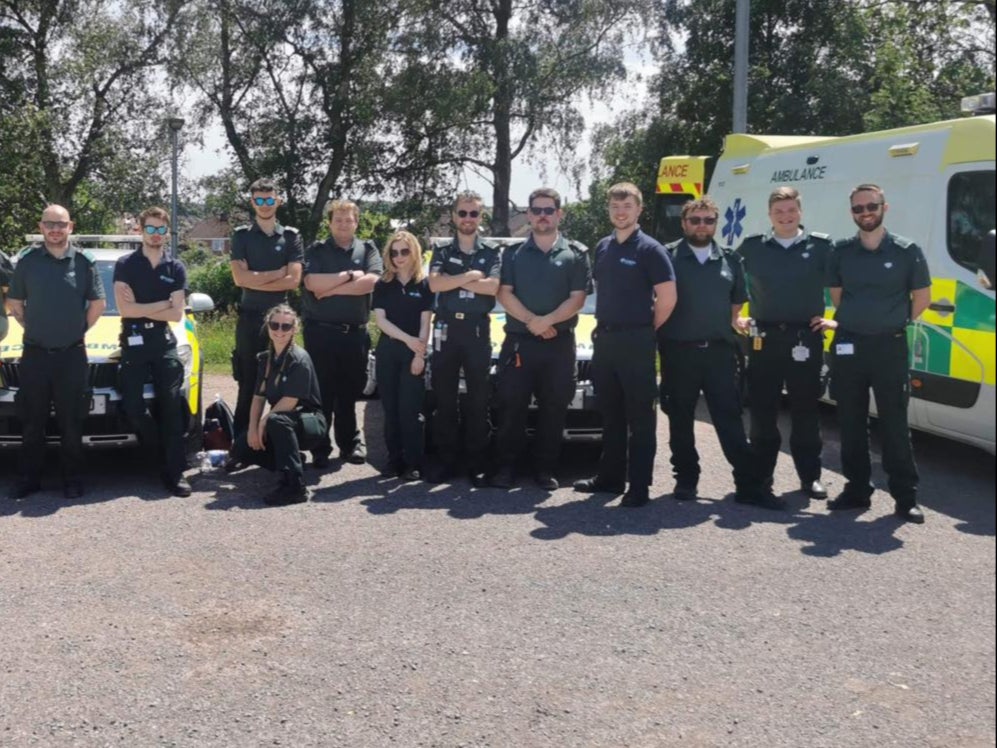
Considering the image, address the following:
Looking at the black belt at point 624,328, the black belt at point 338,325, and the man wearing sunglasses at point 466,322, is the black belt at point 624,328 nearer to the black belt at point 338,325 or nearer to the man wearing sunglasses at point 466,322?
the man wearing sunglasses at point 466,322

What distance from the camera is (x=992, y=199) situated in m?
0.82

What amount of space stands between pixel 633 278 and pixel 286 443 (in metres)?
2.39

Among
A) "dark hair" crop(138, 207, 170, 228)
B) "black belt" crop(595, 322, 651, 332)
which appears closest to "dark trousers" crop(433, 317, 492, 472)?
"black belt" crop(595, 322, 651, 332)

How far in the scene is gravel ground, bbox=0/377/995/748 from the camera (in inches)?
137

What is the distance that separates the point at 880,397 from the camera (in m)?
5.23

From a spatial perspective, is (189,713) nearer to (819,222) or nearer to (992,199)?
(992,199)

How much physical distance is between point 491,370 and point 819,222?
3277 mm

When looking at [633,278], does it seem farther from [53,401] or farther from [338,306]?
[53,401]

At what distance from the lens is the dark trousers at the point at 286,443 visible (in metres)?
6.47

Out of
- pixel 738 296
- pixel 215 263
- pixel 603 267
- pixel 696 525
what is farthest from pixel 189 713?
pixel 215 263

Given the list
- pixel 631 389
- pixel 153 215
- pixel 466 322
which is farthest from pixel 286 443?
pixel 631 389

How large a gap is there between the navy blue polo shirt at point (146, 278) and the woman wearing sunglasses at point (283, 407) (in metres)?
0.66

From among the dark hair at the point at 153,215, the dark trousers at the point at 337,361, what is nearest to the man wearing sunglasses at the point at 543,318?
the dark trousers at the point at 337,361

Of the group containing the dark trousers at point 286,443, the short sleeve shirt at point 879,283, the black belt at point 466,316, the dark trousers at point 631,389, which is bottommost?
the dark trousers at point 286,443
